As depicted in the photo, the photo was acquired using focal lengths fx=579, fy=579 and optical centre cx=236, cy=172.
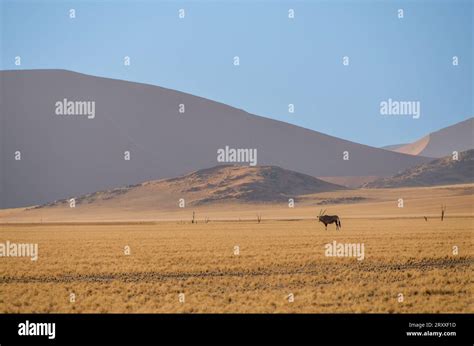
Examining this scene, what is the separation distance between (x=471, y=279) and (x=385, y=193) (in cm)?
11410

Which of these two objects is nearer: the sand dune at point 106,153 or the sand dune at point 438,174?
the sand dune at point 438,174

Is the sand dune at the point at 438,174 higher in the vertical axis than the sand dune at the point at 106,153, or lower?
lower

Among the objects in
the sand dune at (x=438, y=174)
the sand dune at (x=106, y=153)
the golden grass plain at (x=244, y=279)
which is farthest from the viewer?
the sand dune at (x=106, y=153)

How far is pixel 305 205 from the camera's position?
375 ft
